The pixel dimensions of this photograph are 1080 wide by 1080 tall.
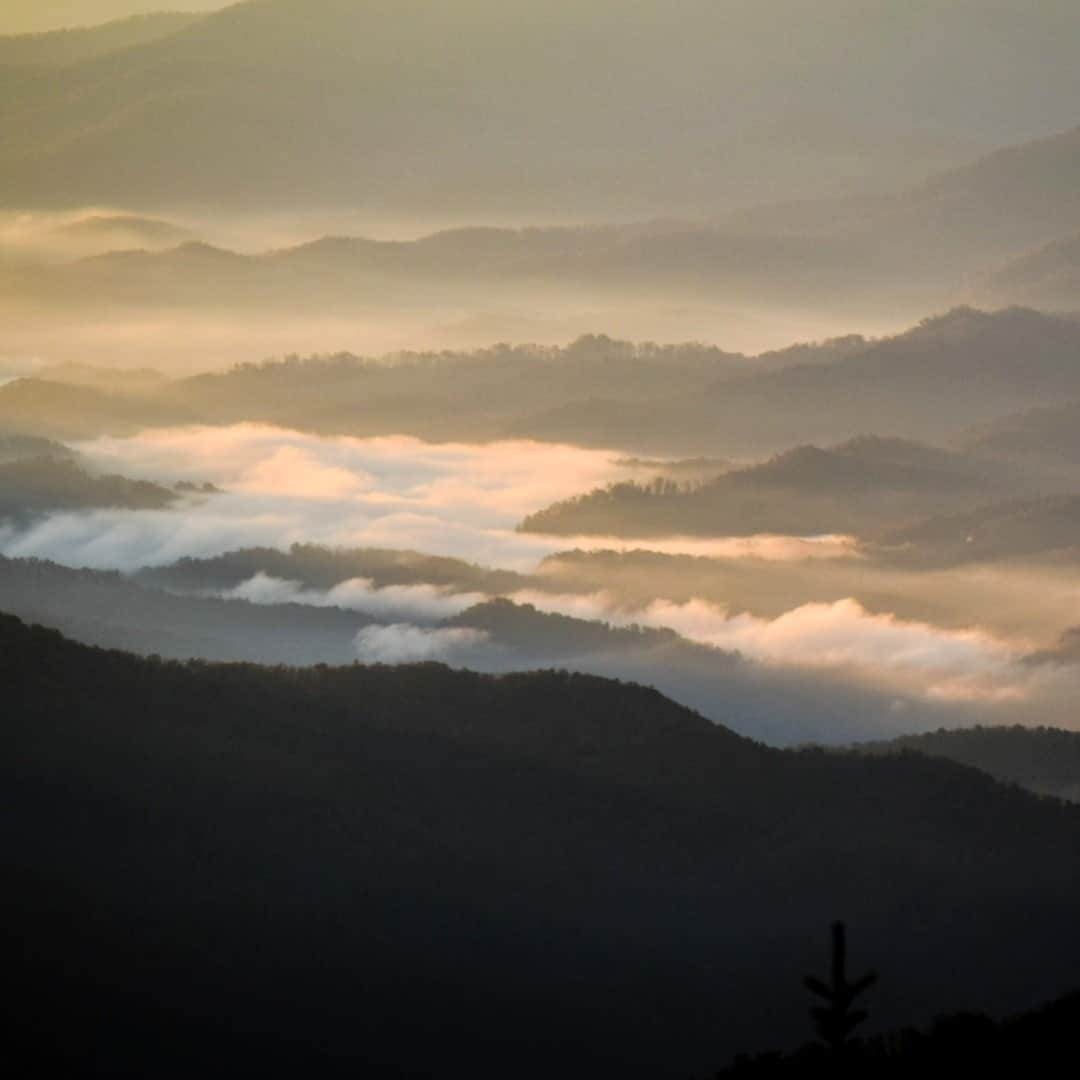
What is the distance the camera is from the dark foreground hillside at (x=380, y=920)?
506ft

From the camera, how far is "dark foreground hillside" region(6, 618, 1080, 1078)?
15425 cm

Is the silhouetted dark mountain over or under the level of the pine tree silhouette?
under

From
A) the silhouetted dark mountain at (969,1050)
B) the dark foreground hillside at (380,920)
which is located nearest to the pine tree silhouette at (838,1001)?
the silhouetted dark mountain at (969,1050)

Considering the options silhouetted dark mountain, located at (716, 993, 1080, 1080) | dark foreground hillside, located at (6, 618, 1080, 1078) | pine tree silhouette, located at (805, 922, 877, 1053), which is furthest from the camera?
dark foreground hillside, located at (6, 618, 1080, 1078)

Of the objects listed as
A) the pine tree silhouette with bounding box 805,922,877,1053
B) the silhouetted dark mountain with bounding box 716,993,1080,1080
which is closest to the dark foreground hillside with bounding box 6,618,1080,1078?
the silhouetted dark mountain with bounding box 716,993,1080,1080

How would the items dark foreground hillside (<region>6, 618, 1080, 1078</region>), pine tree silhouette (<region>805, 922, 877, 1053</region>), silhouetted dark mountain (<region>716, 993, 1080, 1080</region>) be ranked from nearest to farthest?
pine tree silhouette (<region>805, 922, 877, 1053</region>) < silhouetted dark mountain (<region>716, 993, 1080, 1080</region>) < dark foreground hillside (<region>6, 618, 1080, 1078</region>)

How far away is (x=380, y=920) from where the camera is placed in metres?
172

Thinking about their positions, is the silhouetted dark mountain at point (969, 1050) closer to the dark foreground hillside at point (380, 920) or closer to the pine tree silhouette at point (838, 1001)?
the pine tree silhouette at point (838, 1001)

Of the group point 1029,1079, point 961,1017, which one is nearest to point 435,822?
point 961,1017

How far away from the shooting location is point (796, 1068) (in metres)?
77.4

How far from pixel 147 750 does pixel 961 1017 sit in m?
108

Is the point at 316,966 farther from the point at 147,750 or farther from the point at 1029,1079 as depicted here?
the point at 1029,1079

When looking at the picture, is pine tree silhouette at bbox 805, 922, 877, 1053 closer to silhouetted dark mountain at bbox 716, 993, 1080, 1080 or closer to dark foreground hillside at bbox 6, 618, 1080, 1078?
silhouetted dark mountain at bbox 716, 993, 1080, 1080

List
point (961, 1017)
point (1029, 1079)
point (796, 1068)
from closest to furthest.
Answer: point (1029, 1079) < point (796, 1068) < point (961, 1017)
